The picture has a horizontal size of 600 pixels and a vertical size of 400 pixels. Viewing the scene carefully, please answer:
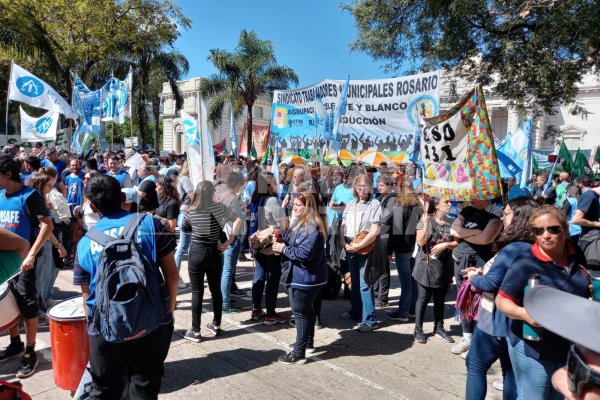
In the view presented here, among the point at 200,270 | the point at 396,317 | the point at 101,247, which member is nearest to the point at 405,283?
the point at 396,317

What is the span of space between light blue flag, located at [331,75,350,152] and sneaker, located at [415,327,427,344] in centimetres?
359

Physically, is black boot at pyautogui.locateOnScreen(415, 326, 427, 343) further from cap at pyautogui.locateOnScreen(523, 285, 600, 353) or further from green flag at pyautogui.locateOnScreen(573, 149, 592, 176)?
green flag at pyautogui.locateOnScreen(573, 149, 592, 176)

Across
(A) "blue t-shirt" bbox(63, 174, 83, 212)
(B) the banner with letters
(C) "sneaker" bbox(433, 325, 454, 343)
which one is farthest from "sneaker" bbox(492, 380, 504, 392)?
(A) "blue t-shirt" bbox(63, 174, 83, 212)

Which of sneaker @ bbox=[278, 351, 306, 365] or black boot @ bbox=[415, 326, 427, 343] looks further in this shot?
black boot @ bbox=[415, 326, 427, 343]

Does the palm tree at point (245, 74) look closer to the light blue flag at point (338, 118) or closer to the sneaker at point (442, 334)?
the light blue flag at point (338, 118)

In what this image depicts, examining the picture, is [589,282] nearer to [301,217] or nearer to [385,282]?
[301,217]

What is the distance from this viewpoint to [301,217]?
4191 millimetres

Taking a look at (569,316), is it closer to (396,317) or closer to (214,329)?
(214,329)

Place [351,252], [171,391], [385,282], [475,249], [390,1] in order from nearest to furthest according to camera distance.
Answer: [171,391] < [475,249] < [351,252] < [385,282] < [390,1]

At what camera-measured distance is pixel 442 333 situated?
4.93m

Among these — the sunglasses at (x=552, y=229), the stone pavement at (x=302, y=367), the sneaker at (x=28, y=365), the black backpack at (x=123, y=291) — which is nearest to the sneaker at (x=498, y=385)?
the stone pavement at (x=302, y=367)

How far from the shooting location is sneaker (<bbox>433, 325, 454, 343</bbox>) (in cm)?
486

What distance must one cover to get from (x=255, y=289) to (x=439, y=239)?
2279mm

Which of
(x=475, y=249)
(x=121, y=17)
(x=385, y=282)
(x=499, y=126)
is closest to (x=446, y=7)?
(x=385, y=282)
